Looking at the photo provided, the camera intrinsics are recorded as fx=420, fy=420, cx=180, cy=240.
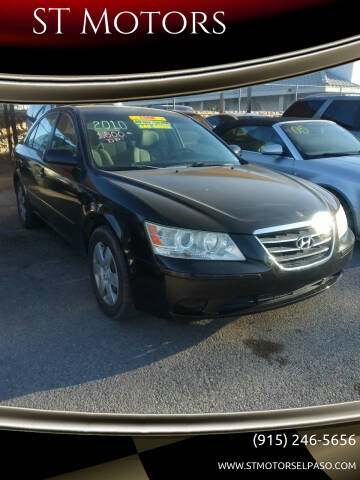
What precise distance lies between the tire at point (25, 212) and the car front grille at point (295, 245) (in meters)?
3.46

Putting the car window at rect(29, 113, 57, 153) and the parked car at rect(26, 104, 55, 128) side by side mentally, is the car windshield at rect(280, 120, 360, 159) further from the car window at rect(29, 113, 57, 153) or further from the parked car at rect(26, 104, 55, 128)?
the parked car at rect(26, 104, 55, 128)

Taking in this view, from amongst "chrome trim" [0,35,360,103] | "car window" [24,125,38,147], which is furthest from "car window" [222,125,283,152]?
"chrome trim" [0,35,360,103]

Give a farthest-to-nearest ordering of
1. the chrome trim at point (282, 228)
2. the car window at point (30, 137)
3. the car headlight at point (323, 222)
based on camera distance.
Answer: the car window at point (30, 137), the car headlight at point (323, 222), the chrome trim at point (282, 228)

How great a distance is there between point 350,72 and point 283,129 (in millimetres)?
3365

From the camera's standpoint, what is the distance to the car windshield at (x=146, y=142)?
3.53 m

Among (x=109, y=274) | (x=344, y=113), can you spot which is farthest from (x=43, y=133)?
(x=344, y=113)

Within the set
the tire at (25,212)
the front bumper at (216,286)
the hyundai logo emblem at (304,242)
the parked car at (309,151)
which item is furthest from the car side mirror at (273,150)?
the tire at (25,212)

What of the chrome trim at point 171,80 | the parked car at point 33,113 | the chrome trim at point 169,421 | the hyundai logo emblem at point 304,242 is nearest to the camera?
the chrome trim at point 171,80

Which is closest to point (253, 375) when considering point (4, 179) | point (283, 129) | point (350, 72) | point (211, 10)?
point (350, 72)

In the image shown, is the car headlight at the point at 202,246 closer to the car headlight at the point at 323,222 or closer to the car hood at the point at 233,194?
the car hood at the point at 233,194

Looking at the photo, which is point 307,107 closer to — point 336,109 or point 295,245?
A: point 336,109

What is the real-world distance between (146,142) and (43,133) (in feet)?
5.34

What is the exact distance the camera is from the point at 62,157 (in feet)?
11.6

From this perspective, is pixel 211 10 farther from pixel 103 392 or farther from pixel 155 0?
pixel 103 392
